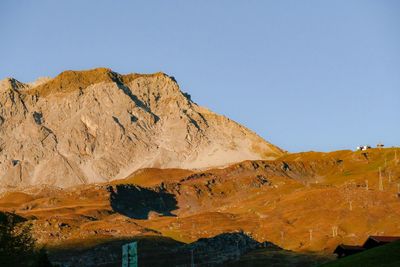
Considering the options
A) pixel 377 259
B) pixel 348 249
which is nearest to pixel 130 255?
pixel 377 259

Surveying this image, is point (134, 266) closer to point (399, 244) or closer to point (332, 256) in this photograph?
point (399, 244)

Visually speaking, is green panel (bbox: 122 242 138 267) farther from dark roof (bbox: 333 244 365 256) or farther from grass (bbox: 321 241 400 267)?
dark roof (bbox: 333 244 365 256)

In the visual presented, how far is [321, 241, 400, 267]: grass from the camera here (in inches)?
2533

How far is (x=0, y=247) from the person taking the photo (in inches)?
3059

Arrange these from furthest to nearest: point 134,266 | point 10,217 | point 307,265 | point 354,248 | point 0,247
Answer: point 307,265
point 354,248
point 10,217
point 0,247
point 134,266

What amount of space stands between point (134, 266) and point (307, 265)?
562ft

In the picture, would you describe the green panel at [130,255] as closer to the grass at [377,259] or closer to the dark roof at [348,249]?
the grass at [377,259]

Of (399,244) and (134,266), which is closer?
(134,266)

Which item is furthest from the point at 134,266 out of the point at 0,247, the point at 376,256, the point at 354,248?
the point at 354,248

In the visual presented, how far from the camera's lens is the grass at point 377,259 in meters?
64.3

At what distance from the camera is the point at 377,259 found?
218 ft

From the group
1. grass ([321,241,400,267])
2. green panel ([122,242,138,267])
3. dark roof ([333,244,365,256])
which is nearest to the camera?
green panel ([122,242,138,267])

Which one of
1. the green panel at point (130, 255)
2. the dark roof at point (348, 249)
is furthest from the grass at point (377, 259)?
the green panel at point (130, 255)

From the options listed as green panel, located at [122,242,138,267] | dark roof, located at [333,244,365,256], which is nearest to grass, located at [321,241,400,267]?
dark roof, located at [333,244,365,256]
